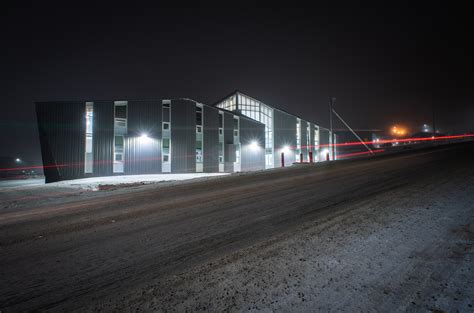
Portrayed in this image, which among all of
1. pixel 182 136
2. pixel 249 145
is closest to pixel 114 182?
pixel 182 136

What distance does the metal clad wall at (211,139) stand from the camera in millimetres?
26328

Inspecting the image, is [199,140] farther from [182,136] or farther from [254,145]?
[254,145]

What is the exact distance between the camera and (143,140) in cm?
2281

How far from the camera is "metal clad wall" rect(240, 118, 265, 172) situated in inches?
1244

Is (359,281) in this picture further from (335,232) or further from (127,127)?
(127,127)

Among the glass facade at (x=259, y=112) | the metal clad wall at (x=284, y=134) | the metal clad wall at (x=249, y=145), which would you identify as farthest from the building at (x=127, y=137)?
the metal clad wall at (x=284, y=134)

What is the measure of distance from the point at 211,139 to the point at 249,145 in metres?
7.43

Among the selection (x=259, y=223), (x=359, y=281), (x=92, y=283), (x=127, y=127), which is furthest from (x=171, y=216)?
(x=127, y=127)

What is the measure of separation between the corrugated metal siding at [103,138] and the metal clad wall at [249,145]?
629 inches

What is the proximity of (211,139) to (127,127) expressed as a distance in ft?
29.8

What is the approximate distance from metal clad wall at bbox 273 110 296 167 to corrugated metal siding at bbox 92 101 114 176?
25.0m

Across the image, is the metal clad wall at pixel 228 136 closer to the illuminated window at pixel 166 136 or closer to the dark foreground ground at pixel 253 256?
the illuminated window at pixel 166 136

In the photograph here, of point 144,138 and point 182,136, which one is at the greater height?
point 182,136

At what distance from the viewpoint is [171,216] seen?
5332 mm
